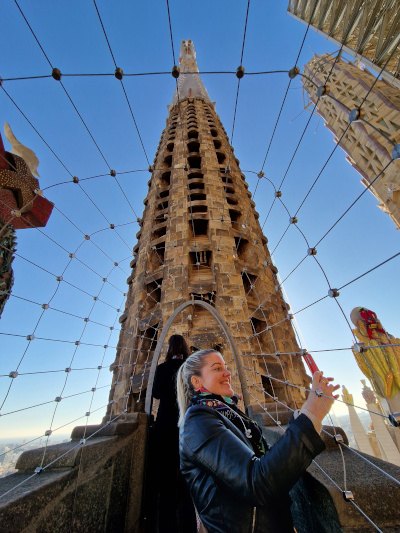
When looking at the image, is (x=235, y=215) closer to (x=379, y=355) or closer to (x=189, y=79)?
(x=379, y=355)

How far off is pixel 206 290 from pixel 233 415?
193 inches

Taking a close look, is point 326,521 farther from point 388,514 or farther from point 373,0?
point 373,0

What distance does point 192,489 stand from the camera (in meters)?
1.09

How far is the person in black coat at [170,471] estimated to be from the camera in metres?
2.09

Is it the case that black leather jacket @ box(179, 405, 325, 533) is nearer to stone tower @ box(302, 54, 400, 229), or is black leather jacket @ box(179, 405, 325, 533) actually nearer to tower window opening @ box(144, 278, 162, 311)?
tower window opening @ box(144, 278, 162, 311)

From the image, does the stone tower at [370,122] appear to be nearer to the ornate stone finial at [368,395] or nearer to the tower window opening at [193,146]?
the tower window opening at [193,146]

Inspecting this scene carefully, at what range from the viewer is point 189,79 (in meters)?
21.6

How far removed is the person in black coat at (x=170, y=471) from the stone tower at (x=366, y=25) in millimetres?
11300

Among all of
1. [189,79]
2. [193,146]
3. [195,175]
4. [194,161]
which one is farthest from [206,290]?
[189,79]

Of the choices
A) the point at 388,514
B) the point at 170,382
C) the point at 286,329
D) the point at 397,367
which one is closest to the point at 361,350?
the point at 388,514

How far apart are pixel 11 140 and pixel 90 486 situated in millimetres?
4255

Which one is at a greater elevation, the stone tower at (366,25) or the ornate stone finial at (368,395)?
the stone tower at (366,25)

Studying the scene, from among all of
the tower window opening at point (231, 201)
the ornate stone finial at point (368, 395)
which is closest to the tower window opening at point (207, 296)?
the tower window opening at point (231, 201)

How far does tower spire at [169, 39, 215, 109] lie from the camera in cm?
1975
